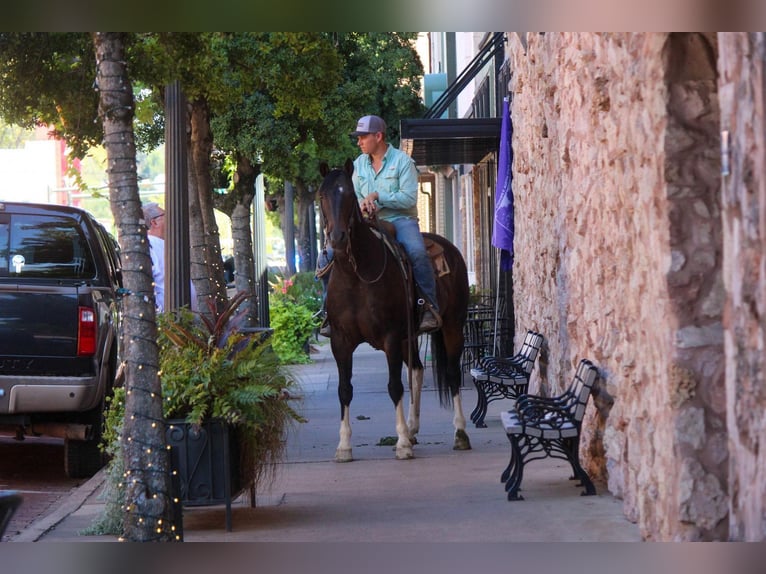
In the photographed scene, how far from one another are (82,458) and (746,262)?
290 inches

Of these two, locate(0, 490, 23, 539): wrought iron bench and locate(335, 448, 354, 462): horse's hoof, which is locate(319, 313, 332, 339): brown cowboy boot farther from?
locate(0, 490, 23, 539): wrought iron bench

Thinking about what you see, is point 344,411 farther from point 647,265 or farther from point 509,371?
point 647,265

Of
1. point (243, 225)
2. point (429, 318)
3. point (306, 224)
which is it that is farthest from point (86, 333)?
point (306, 224)

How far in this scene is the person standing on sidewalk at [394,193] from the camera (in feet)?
34.5

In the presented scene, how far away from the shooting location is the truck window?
36.1ft

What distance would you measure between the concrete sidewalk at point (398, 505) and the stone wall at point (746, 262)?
183cm

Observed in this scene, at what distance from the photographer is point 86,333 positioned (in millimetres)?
10281

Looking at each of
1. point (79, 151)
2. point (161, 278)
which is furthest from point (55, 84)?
point (161, 278)

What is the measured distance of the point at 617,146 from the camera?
733cm

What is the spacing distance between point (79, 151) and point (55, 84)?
0.60m

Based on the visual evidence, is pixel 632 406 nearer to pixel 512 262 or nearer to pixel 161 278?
pixel 161 278

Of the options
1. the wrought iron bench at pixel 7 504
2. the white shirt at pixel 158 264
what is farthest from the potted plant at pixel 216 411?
the white shirt at pixel 158 264

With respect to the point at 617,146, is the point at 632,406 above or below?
below
